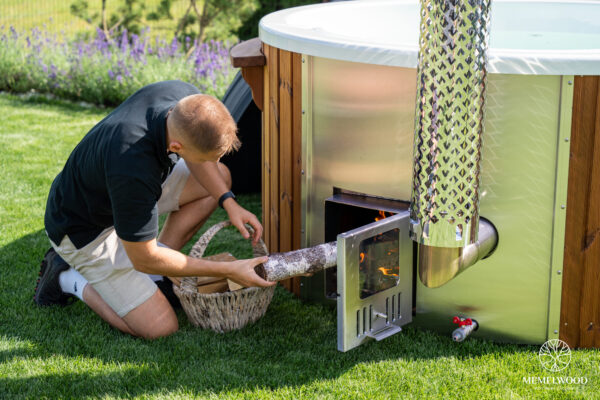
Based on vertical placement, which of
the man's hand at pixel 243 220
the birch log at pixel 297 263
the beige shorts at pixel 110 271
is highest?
the man's hand at pixel 243 220

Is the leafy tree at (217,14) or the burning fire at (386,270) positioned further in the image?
the leafy tree at (217,14)

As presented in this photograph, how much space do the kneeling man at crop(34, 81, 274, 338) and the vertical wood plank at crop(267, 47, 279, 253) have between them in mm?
209

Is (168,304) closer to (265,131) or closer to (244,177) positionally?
(265,131)

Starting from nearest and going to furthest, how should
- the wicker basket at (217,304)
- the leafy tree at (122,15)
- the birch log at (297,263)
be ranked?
the birch log at (297,263) → the wicker basket at (217,304) → the leafy tree at (122,15)

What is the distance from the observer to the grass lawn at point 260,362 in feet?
7.93

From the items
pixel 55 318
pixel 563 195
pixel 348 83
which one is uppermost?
pixel 348 83

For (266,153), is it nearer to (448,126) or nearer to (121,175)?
(121,175)

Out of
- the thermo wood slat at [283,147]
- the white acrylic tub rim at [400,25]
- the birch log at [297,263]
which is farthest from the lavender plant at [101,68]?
the birch log at [297,263]

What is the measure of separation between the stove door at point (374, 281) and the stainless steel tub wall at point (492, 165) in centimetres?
19

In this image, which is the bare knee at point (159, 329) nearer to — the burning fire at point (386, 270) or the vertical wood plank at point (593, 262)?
the burning fire at point (386, 270)

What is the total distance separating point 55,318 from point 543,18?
323 centimetres

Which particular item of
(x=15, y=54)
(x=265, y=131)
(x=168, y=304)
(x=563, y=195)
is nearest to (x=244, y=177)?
(x=265, y=131)

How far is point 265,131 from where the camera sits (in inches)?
131

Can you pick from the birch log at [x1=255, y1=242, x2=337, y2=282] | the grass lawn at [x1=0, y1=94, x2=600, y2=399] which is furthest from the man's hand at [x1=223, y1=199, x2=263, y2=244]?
the grass lawn at [x1=0, y1=94, x2=600, y2=399]
